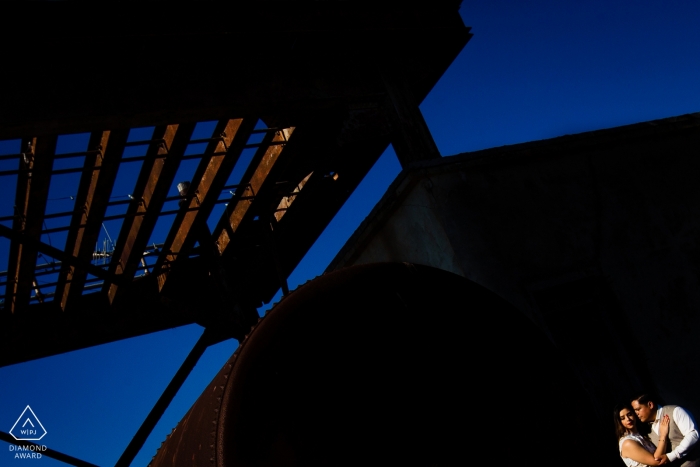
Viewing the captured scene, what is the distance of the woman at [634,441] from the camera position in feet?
17.8

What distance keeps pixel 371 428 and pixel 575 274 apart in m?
4.08

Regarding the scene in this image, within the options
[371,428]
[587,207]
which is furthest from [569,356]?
[371,428]

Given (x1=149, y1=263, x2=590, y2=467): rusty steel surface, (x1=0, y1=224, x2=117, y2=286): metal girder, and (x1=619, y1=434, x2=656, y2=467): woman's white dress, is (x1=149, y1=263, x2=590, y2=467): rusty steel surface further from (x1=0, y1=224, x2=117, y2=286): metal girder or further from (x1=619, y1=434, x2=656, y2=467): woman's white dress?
(x1=0, y1=224, x2=117, y2=286): metal girder

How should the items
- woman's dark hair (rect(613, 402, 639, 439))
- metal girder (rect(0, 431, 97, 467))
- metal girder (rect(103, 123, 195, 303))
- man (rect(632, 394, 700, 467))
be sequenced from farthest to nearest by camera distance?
metal girder (rect(0, 431, 97, 467)) < metal girder (rect(103, 123, 195, 303)) < woman's dark hair (rect(613, 402, 639, 439)) < man (rect(632, 394, 700, 467))

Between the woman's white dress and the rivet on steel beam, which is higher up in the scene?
the rivet on steel beam

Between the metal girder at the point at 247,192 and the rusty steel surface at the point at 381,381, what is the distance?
4741mm

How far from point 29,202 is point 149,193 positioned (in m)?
1.34

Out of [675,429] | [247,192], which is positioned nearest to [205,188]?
[247,192]

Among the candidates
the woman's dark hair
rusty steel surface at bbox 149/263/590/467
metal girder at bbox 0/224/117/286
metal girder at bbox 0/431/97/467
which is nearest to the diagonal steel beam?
metal girder at bbox 0/224/117/286

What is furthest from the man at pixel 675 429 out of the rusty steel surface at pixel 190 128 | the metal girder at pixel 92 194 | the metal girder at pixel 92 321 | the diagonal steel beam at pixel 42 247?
the metal girder at pixel 92 321

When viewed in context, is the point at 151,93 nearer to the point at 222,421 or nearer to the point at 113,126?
the point at 113,126

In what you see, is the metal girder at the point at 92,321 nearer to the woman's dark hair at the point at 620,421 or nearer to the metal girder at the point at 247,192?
the metal girder at the point at 247,192

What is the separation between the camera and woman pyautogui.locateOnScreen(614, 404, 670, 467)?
5.43 meters

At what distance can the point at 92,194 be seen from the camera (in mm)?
7727
